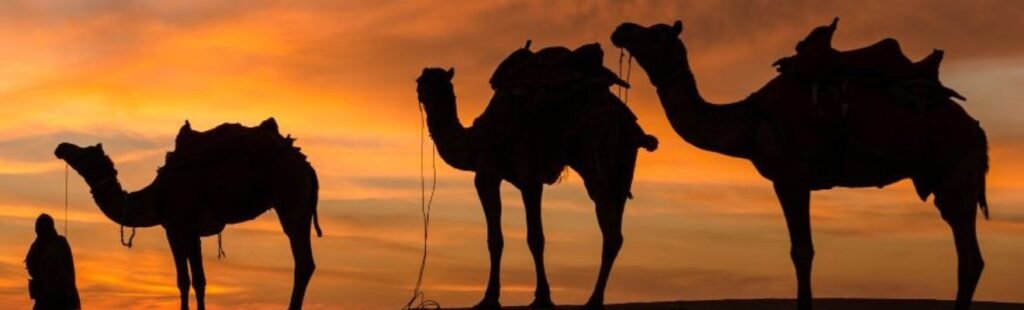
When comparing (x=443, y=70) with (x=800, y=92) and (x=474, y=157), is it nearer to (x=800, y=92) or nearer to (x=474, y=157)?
(x=474, y=157)

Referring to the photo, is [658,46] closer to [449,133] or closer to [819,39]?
[819,39]

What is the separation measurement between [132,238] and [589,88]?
277 inches

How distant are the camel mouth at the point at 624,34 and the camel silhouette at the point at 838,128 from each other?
3 centimetres

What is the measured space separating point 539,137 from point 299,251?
366 cm

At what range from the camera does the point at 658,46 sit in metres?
21.0

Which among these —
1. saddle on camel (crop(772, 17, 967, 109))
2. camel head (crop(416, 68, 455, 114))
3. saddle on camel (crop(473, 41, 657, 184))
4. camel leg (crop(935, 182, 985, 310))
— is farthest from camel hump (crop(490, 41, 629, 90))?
camel leg (crop(935, 182, 985, 310))

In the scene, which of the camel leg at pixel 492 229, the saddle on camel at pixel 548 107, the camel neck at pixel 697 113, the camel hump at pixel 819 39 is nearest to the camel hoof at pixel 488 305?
the camel leg at pixel 492 229

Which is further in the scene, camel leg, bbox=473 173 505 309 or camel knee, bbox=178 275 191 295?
camel knee, bbox=178 275 191 295

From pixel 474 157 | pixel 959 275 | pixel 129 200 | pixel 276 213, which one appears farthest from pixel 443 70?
pixel 959 275

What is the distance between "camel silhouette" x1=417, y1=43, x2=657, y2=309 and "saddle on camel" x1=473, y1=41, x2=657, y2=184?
0.5 inches

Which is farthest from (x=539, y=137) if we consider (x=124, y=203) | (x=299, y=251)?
(x=124, y=203)

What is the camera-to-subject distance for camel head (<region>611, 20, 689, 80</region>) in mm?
20969

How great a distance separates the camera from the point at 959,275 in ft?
66.9

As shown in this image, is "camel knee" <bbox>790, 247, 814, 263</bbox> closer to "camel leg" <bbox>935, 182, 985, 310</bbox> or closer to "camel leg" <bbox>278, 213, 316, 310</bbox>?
"camel leg" <bbox>935, 182, 985, 310</bbox>
